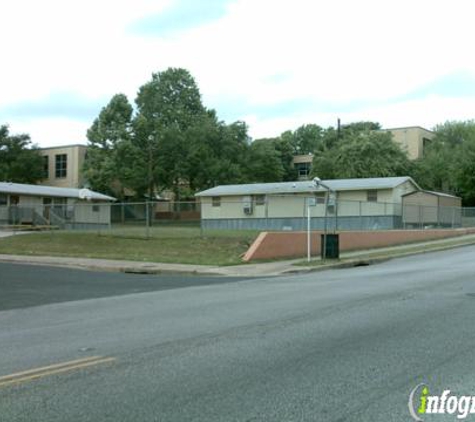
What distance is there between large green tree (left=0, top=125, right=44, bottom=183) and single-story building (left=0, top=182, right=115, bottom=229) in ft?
69.2

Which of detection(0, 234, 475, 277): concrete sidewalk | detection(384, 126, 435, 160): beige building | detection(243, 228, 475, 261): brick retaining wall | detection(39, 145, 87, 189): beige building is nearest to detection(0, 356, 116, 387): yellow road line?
detection(0, 234, 475, 277): concrete sidewalk

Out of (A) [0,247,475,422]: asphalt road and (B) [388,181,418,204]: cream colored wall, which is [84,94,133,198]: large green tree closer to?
(B) [388,181,418,204]: cream colored wall

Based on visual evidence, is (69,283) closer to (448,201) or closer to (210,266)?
(210,266)

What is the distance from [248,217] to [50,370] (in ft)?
120

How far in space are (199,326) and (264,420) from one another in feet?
13.8

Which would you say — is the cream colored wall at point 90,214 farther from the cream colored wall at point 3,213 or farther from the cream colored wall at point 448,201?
the cream colored wall at point 448,201

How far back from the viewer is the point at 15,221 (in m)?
41.6

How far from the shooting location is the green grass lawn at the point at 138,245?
22.4 m

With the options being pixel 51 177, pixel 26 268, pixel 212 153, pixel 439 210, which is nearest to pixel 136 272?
pixel 26 268

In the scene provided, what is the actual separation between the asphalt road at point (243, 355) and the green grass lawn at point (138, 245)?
10057 mm

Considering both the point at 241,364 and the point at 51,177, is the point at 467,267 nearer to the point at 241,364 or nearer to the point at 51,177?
the point at 241,364

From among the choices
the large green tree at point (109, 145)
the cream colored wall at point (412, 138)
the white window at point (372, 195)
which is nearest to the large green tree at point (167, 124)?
the large green tree at point (109, 145)

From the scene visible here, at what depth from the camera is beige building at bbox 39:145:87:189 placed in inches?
2872

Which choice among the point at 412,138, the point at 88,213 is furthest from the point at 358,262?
the point at 412,138
